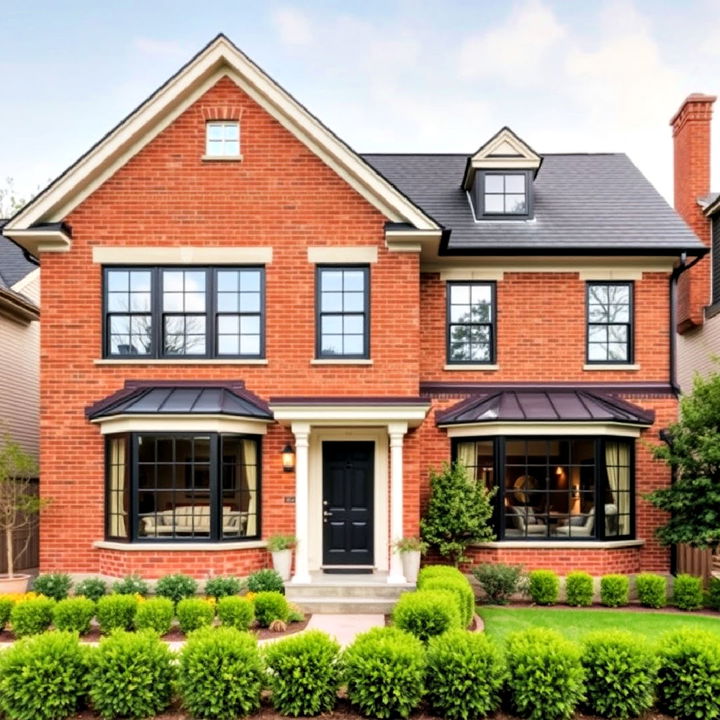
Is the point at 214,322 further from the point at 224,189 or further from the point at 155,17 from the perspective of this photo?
Result: the point at 155,17

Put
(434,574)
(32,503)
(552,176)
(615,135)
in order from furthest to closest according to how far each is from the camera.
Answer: (615,135) → (552,176) → (32,503) → (434,574)

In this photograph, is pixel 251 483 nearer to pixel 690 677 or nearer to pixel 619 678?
pixel 619 678

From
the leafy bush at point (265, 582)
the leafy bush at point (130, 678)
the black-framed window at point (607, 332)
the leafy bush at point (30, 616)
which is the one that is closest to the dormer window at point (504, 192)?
the black-framed window at point (607, 332)

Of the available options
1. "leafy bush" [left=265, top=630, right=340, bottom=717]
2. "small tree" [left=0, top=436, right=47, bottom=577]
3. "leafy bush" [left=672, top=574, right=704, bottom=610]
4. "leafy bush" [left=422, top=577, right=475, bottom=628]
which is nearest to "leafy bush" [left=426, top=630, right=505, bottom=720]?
"leafy bush" [left=265, top=630, right=340, bottom=717]

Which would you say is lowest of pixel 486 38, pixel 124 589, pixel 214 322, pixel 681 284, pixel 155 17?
pixel 124 589

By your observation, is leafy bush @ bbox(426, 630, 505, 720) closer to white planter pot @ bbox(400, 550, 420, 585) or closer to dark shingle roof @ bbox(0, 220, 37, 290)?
white planter pot @ bbox(400, 550, 420, 585)

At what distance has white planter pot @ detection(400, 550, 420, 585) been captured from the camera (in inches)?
515

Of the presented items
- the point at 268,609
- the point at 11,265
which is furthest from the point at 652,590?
the point at 11,265

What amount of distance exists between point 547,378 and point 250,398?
597 cm

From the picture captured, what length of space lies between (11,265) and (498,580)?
15.0 m

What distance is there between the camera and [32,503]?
1372 cm

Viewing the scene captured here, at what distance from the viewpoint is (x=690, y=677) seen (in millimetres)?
7340

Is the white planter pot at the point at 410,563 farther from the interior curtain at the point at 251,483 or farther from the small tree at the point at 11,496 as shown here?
the small tree at the point at 11,496

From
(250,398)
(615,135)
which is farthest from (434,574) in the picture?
(615,135)
